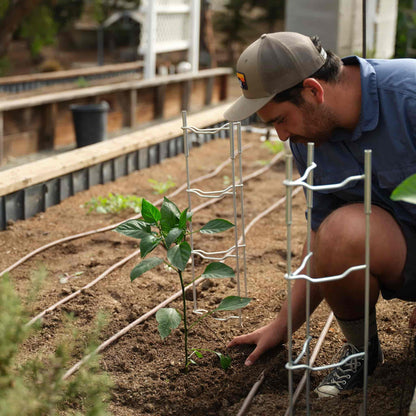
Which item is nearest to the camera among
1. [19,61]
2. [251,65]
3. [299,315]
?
[251,65]

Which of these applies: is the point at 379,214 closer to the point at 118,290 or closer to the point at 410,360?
the point at 410,360

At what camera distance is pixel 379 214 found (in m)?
1.77

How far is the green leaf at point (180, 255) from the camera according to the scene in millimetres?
1822

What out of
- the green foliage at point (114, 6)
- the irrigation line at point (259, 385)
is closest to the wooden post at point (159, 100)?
the irrigation line at point (259, 385)

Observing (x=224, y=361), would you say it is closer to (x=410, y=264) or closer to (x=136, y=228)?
(x=136, y=228)

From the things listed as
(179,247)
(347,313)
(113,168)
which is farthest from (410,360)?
(113,168)

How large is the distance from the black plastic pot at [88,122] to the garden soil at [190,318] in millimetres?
1626

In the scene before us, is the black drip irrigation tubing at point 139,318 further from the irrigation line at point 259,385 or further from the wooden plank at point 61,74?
the wooden plank at point 61,74

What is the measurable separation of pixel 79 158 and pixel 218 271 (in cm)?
209

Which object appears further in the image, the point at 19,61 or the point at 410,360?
the point at 19,61

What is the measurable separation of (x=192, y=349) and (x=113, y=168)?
7.60 ft

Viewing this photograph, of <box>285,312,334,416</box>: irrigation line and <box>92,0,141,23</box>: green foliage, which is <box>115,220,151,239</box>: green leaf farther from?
<box>92,0,141,23</box>: green foliage

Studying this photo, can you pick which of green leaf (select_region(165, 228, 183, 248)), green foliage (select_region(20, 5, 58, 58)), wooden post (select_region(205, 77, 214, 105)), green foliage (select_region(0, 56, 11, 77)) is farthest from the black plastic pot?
green foliage (select_region(0, 56, 11, 77))

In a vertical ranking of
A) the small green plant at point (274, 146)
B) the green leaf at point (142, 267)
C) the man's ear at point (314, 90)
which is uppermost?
the man's ear at point (314, 90)
